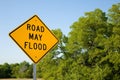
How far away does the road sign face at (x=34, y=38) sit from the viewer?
23.8 ft

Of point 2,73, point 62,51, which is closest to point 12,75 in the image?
point 2,73

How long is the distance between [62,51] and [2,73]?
3248 inches

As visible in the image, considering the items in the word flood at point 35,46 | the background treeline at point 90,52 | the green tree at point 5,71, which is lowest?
the word flood at point 35,46

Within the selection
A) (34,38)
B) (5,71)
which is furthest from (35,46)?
(5,71)

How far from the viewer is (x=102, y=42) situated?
130ft

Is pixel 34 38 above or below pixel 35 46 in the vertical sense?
above

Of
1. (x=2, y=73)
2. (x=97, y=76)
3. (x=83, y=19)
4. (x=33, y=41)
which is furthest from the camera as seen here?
(x=2, y=73)

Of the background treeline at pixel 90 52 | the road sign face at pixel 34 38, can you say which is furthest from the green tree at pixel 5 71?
the road sign face at pixel 34 38

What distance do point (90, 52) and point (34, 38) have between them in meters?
33.3

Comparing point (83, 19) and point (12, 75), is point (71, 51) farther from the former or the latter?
point (12, 75)

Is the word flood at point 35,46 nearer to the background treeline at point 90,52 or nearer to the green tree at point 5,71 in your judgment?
the background treeline at point 90,52

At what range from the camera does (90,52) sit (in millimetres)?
40375

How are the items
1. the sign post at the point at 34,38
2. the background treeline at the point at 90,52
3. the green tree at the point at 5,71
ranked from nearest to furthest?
the sign post at the point at 34,38, the background treeline at the point at 90,52, the green tree at the point at 5,71

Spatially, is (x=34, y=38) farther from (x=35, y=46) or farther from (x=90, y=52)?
(x=90, y=52)
